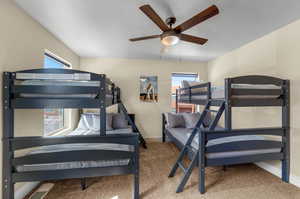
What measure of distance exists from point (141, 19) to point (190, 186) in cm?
250

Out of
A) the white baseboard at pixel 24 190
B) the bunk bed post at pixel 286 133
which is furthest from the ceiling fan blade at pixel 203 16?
the white baseboard at pixel 24 190

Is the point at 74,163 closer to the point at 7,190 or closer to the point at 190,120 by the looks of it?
the point at 7,190

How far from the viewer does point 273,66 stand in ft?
7.98

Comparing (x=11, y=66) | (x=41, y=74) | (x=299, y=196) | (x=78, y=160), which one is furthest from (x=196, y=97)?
(x=11, y=66)

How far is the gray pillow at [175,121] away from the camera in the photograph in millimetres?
3629

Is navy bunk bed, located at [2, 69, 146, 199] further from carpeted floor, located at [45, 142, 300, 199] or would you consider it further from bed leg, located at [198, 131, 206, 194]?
bed leg, located at [198, 131, 206, 194]

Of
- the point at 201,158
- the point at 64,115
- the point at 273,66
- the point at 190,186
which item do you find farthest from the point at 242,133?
the point at 64,115

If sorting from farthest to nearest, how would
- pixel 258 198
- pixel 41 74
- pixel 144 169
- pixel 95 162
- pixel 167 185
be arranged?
pixel 144 169 < pixel 167 185 < pixel 258 198 < pixel 95 162 < pixel 41 74

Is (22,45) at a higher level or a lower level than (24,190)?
higher

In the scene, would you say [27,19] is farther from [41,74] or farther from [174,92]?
[174,92]

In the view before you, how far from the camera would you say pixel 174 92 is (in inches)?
170

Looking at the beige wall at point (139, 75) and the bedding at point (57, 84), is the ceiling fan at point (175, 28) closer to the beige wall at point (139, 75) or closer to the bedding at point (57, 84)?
the bedding at point (57, 84)

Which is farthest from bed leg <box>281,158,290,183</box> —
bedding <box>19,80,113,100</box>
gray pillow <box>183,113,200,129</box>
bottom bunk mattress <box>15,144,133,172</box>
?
bedding <box>19,80,113,100</box>

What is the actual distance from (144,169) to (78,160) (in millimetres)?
1316
